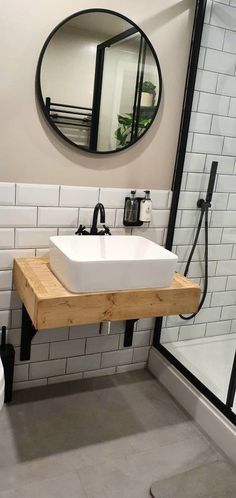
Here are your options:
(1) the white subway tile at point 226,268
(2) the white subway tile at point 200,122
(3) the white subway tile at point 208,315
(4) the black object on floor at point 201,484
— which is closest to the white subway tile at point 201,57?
(2) the white subway tile at point 200,122

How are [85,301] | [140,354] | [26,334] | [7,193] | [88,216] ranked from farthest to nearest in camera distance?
[140,354] < [88,216] < [26,334] < [7,193] < [85,301]

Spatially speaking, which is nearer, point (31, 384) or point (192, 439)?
point (192, 439)

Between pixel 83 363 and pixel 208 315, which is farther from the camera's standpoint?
pixel 208 315

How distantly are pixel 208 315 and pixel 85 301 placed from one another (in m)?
1.27

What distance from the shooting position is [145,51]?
203cm

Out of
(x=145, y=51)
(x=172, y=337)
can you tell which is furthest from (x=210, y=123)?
(x=172, y=337)

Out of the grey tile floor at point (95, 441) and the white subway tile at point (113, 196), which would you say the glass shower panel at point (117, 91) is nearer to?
the white subway tile at point (113, 196)

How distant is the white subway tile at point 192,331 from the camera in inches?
100

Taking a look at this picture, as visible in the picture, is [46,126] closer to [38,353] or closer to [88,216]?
[88,216]

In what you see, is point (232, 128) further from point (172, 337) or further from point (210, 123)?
point (172, 337)

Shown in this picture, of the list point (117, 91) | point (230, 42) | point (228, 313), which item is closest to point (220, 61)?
point (230, 42)

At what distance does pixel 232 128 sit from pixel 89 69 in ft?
3.09

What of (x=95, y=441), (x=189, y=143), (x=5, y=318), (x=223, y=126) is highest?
(x=223, y=126)

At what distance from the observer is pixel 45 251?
2.06 metres
